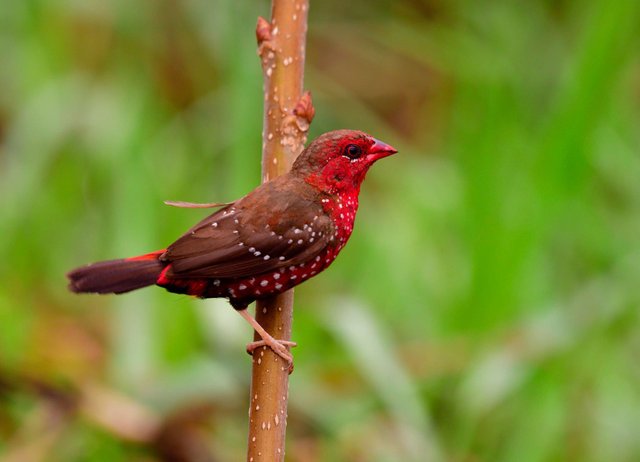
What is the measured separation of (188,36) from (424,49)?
147 cm

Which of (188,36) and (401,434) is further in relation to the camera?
(188,36)

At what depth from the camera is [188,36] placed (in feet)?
20.5

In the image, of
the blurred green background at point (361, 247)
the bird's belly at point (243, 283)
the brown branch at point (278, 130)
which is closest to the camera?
the brown branch at point (278, 130)

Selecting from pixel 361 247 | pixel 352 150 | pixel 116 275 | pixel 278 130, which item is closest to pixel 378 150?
pixel 352 150

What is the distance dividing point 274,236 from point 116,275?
348 mm

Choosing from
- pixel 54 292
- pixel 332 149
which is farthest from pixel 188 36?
pixel 332 149

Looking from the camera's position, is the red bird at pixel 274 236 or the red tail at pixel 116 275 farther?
the red bird at pixel 274 236

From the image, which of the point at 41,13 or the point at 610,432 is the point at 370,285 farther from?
the point at 41,13

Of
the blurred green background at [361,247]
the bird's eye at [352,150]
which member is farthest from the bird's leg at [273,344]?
the blurred green background at [361,247]

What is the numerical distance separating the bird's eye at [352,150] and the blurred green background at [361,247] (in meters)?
1.50

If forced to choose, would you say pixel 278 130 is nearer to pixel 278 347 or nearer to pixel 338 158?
pixel 338 158

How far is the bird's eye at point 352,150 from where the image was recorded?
213 cm

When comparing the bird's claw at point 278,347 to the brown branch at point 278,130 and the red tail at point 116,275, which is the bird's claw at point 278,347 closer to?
the brown branch at point 278,130

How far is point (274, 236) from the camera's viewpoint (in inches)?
84.2
